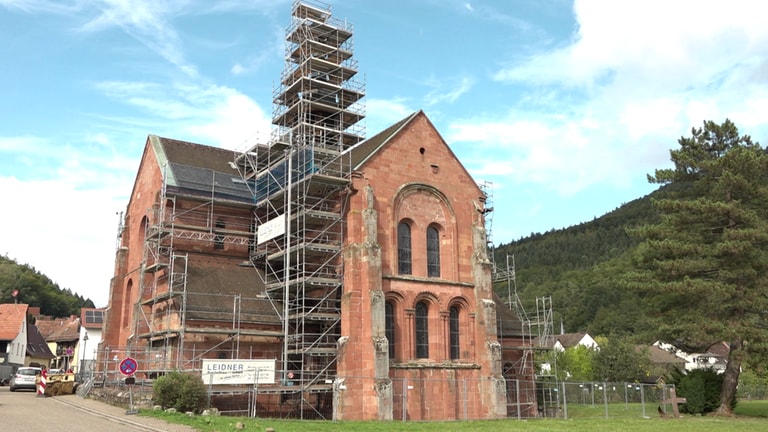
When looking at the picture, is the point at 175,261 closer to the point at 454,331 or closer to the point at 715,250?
the point at 454,331

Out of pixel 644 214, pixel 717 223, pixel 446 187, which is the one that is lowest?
pixel 717 223

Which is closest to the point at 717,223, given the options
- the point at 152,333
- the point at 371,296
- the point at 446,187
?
the point at 446,187

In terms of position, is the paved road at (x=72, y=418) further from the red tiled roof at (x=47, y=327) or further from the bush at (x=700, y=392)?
the red tiled roof at (x=47, y=327)

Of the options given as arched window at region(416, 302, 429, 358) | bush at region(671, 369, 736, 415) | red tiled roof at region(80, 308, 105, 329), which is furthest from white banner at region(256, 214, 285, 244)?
red tiled roof at region(80, 308, 105, 329)

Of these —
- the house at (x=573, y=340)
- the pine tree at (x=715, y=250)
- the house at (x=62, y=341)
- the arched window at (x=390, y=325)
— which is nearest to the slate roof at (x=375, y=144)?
the arched window at (x=390, y=325)

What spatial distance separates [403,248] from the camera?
31766 millimetres

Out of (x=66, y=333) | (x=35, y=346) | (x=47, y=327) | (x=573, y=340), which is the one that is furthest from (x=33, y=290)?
(x=573, y=340)

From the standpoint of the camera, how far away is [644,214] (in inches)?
6668

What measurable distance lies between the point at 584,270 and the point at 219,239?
124 meters

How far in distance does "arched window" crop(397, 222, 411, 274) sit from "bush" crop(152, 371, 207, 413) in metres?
11.7

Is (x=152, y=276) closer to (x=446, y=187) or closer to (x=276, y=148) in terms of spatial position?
(x=276, y=148)

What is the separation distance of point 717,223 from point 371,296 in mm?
16795

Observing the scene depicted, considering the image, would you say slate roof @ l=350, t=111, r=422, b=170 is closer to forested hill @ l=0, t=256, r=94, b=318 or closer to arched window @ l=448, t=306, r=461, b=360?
arched window @ l=448, t=306, r=461, b=360

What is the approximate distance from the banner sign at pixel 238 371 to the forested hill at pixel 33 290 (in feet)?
323
